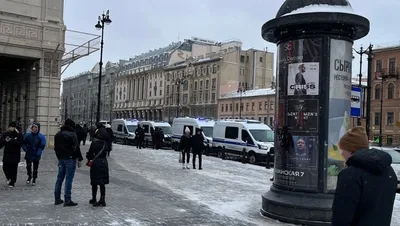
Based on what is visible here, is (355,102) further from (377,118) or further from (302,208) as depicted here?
(377,118)

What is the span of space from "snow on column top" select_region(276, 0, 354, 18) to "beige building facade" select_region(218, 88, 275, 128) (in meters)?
60.7

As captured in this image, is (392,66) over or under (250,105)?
over

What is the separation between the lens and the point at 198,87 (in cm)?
9225

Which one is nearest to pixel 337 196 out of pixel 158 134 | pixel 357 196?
pixel 357 196

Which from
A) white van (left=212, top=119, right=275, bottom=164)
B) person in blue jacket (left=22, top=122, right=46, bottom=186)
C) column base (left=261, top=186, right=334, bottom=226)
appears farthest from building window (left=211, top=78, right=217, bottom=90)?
column base (left=261, top=186, right=334, bottom=226)

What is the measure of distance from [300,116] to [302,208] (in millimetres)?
1632

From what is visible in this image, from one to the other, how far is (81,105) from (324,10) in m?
137

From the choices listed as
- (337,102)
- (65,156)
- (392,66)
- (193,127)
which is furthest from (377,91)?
(65,156)

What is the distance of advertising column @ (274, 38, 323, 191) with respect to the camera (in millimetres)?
8352

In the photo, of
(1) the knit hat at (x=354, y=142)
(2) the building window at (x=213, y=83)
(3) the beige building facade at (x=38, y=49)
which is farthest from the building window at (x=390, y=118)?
(1) the knit hat at (x=354, y=142)

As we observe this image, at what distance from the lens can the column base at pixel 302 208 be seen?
8078 mm

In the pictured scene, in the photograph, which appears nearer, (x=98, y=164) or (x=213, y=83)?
(x=98, y=164)

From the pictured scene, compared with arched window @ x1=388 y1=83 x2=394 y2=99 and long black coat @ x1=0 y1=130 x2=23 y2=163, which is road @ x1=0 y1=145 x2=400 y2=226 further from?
arched window @ x1=388 y1=83 x2=394 y2=99

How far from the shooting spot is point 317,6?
8.45 m
